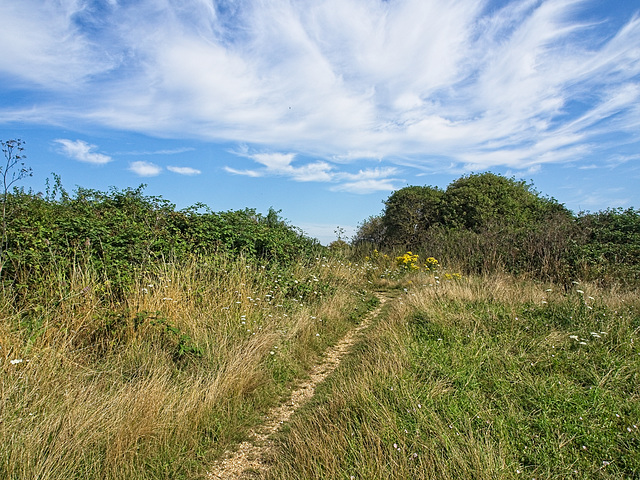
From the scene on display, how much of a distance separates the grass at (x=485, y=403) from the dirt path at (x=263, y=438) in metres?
0.19

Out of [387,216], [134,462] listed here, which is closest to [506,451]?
[134,462]

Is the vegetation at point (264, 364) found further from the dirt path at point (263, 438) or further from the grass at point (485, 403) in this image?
the dirt path at point (263, 438)

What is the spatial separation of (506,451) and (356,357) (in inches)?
101

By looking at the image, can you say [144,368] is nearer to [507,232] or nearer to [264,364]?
[264,364]

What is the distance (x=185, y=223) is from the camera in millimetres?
7949

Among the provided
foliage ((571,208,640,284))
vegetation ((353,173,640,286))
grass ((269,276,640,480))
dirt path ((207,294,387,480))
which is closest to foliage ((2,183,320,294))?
dirt path ((207,294,387,480))

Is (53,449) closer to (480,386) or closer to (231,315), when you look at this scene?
(231,315)

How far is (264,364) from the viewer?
473 cm

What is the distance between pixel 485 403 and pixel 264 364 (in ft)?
8.51

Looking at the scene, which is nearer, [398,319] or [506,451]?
[506,451]

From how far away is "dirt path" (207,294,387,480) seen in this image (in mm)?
3105

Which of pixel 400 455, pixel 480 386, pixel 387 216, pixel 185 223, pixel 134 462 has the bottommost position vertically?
pixel 134 462

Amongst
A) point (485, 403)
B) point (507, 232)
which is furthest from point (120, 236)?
point (507, 232)

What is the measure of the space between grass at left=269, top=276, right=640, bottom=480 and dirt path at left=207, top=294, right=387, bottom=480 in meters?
0.19
